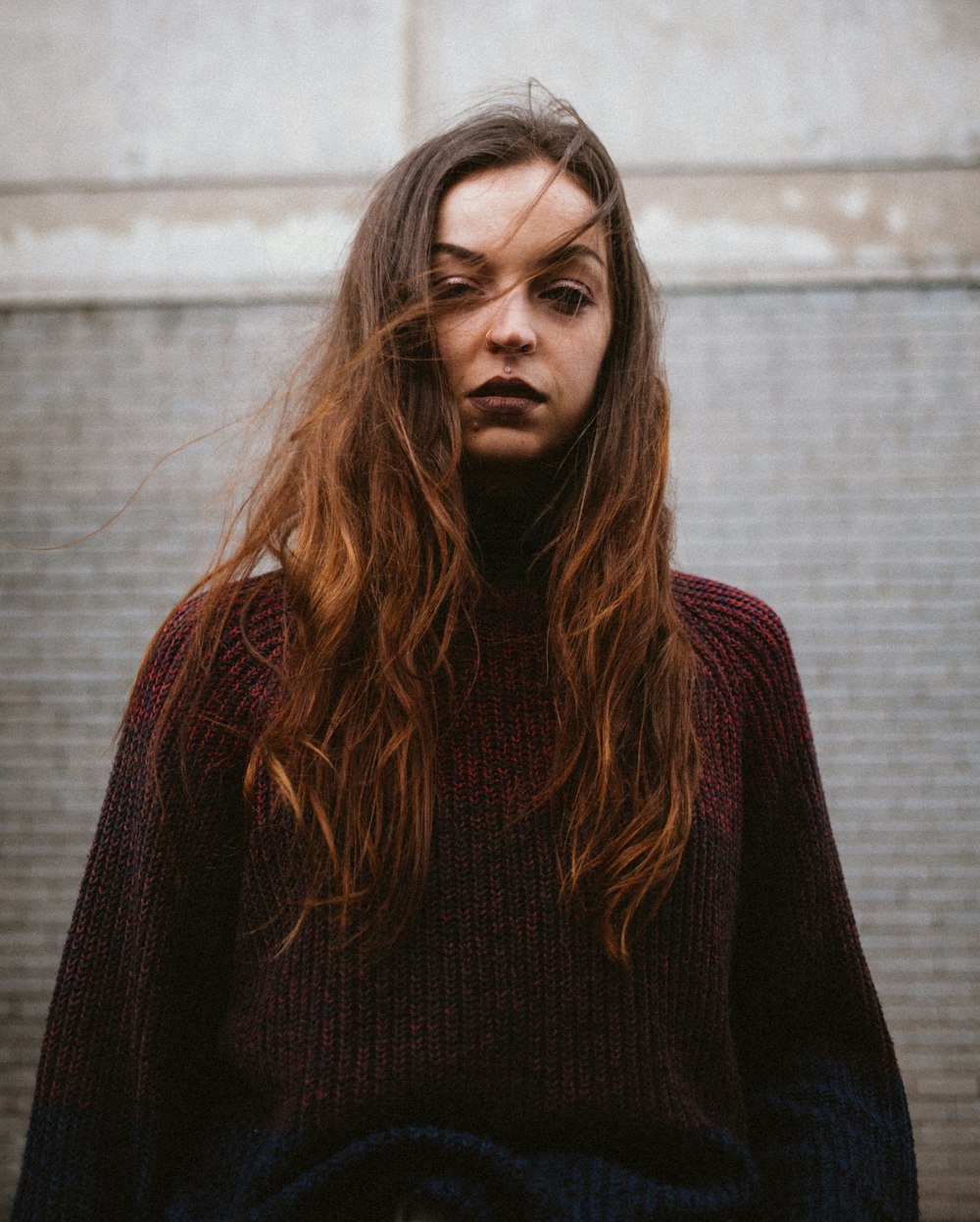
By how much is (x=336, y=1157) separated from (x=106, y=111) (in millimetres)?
3568

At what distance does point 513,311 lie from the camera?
1.35 m

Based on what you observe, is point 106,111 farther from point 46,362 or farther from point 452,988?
point 452,988

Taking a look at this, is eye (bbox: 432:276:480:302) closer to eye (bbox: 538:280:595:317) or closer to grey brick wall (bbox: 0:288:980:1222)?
eye (bbox: 538:280:595:317)

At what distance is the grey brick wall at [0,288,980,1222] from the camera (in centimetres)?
340

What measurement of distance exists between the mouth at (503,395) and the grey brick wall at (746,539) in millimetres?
2189

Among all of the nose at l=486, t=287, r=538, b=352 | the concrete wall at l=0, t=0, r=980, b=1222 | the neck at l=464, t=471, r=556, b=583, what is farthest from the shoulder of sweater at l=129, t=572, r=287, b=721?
the concrete wall at l=0, t=0, r=980, b=1222

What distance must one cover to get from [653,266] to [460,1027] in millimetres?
2909

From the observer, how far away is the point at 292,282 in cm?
363

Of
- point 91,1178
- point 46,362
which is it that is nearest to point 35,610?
point 46,362

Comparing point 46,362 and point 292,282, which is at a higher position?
point 292,282

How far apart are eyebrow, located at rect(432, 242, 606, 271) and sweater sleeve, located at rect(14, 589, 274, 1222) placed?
582 millimetres

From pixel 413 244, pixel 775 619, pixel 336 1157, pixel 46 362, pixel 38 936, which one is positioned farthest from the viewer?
pixel 46 362

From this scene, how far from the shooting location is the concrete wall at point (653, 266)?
3.49 meters

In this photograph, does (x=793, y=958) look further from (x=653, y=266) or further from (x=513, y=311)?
(x=653, y=266)
